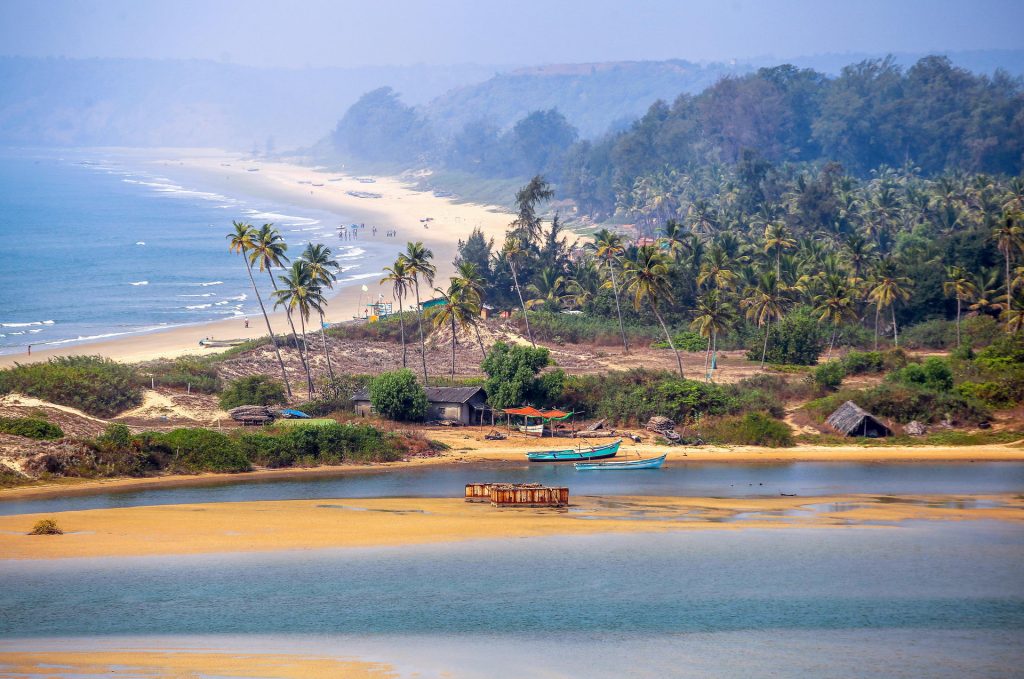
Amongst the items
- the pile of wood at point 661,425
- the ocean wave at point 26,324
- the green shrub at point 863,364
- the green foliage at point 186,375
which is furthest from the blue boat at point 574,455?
the ocean wave at point 26,324

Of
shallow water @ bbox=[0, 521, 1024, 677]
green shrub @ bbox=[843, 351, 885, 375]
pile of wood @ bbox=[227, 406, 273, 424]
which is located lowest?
shallow water @ bbox=[0, 521, 1024, 677]

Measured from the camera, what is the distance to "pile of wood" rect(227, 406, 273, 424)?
5862cm

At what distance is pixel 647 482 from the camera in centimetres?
5212

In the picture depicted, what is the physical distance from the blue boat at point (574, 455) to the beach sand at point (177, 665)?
2646 centimetres

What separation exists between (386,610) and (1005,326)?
54206 mm

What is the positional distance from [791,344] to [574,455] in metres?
23.3

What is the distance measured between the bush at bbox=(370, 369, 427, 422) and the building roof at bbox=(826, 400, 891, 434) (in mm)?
21310

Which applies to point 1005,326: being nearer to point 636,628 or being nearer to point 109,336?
point 636,628

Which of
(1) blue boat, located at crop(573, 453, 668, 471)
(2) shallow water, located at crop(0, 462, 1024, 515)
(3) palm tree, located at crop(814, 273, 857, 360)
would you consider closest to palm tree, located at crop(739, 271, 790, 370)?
(3) palm tree, located at crop(814, 273, 857, 360)

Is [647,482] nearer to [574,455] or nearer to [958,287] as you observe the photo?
[574,455]

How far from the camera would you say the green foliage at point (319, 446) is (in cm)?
5412

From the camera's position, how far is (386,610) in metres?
34.8

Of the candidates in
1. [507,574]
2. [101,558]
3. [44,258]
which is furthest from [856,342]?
[44,258]

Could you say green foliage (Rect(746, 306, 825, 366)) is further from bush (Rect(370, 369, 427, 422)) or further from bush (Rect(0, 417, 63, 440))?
bush (Rect(0, 417, 63, 440))
